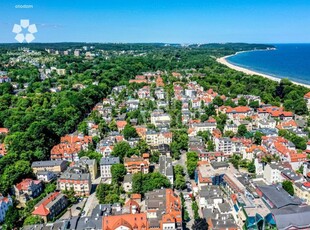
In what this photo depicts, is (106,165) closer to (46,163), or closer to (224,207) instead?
(46,163)

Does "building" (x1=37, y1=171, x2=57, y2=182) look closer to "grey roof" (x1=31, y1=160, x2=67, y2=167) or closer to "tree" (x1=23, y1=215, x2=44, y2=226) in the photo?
"grey roof" (x1=31, y1=160, x2=67, y2=167)

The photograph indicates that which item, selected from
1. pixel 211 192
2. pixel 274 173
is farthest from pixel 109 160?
pixel 274 173

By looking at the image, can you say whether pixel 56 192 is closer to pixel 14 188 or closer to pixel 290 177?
pixel 14 188

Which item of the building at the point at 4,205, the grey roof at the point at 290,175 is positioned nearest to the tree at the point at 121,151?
the building at the point at 4,205

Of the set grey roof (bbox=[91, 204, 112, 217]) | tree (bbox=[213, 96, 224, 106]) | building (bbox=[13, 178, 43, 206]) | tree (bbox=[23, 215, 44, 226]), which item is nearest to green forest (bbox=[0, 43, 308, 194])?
building (bbox=[13, 178, 43, 206])

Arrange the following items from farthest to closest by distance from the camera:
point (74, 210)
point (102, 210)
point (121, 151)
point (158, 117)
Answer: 1. point (158, 117)
2. point (121, 151)
3. point (74, 210)
4. point (102, 210)

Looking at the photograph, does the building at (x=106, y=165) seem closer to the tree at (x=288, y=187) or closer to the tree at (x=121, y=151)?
the tree at (x=121, y=151)
